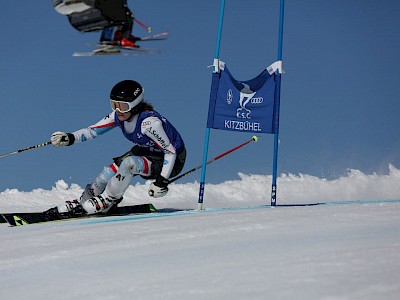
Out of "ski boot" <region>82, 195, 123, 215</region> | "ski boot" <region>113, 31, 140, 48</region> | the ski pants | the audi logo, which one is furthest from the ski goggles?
"ski boot" <region>113, 31, 140, 48</region>

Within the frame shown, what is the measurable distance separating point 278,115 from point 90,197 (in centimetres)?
215

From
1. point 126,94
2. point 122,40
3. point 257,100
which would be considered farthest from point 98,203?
point 122,40

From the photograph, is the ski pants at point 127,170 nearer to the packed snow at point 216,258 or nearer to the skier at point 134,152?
the skier at point 134,152

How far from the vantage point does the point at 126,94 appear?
548cm

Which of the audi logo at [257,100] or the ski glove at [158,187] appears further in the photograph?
the audi logo at [257,100]

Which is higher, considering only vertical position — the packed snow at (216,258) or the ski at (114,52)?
the ski at (114,52)

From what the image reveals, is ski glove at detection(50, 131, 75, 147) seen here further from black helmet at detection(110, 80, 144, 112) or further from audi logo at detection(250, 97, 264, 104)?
audi logo at detection(250, 97, 264, 104)

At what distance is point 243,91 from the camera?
6.27m

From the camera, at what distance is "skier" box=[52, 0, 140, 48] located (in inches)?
124

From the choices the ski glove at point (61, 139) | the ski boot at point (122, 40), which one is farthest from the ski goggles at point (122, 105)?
the ski boot at point (122, 40)

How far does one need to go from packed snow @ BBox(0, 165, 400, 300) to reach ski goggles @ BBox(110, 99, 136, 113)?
1.18 meters

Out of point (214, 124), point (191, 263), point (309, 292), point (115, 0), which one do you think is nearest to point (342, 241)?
point (191, 263)

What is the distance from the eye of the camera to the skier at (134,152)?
17.9 ft

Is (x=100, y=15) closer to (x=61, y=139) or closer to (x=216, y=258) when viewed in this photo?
(x=216, y=258)
